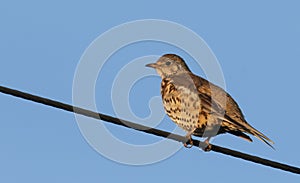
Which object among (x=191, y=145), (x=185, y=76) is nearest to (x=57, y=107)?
(x=191, y=145)

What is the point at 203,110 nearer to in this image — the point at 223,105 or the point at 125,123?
the point at 223,105

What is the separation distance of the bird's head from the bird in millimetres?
619

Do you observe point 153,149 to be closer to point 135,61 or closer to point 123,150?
point 123,150

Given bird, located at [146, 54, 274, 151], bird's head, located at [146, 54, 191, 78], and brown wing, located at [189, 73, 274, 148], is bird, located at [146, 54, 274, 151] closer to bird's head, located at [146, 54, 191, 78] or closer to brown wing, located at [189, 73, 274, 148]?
brown wing, located at [189, 73, 274, 148]

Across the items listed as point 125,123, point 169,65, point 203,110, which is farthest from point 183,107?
point 125,123

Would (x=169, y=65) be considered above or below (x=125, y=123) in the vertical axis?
above

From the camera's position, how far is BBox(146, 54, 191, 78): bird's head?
45.1 ft

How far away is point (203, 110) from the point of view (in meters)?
12.2

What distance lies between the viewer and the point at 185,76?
44.1ft

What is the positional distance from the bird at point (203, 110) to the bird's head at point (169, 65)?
2.03ft

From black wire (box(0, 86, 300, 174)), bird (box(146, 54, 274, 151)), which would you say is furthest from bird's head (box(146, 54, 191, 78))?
black wire (box(0, 86, 300, 174))

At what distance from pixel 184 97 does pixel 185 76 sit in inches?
41.0

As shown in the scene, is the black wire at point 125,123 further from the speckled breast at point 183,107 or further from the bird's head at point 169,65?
the bird's head at point 169,65

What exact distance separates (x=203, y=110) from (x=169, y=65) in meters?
1.89
